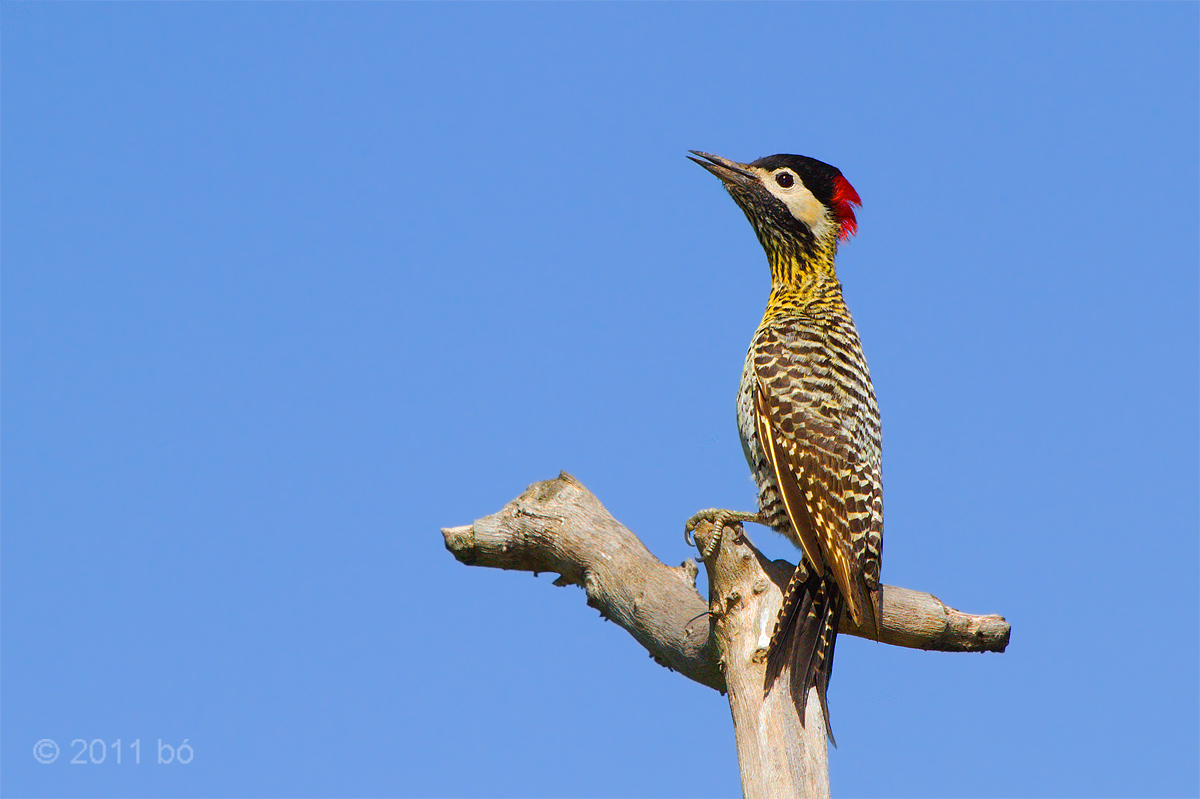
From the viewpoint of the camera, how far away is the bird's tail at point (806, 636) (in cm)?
558

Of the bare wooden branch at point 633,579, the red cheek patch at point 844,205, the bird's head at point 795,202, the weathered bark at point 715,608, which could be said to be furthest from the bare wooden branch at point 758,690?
the red cheek patch at point 844,205

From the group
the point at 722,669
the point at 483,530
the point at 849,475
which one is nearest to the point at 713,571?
the point at 722,669

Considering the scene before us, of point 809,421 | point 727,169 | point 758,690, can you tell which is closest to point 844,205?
point 727,169

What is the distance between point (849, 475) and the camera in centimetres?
631

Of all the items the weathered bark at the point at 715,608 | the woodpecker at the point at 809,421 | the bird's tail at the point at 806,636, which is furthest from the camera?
the woodpecker at the point at 809,421

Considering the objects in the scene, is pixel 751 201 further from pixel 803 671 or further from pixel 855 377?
pixel 803 671

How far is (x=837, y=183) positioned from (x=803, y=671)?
413cm

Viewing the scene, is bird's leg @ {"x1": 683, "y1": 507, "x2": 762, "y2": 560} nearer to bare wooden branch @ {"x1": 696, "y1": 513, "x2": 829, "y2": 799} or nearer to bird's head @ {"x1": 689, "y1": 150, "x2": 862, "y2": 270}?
bare wooden branch @ {"x1": 696, "y1": 513, "x2": 829, "y2": 799}

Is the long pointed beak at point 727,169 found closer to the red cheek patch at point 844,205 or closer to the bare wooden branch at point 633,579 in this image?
the red cheek patch at point 844,205

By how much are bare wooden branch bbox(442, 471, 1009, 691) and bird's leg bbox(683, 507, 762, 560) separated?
20cm

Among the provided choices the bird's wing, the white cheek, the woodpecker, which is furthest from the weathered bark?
the white cheek

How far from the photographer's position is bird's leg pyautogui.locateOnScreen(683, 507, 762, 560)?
6008 mm

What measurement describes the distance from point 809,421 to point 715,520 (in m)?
0.96

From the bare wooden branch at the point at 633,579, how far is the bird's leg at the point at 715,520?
0.20 metres
